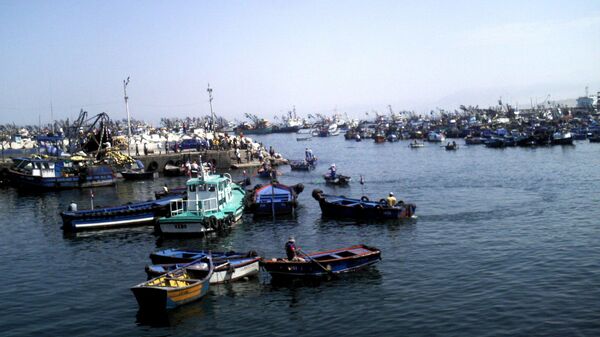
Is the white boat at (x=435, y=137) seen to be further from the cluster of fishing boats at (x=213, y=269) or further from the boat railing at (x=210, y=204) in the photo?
the cluster of fishing boats at (x=213, y=269)

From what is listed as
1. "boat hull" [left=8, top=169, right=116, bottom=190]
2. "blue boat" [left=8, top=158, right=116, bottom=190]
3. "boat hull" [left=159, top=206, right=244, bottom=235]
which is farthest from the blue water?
"blue boat" [left=8, top=158, right=116, bottom=190]

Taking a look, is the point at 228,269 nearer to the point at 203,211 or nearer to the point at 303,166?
the point at 203,211

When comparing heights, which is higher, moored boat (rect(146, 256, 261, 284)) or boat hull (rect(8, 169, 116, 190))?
boat hull (rect(8, 169, 116, 190))

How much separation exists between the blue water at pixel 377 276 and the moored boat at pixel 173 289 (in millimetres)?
573

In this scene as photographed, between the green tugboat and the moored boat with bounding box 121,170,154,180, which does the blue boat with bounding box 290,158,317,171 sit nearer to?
the moored boat with bounding box 121,170,154,180

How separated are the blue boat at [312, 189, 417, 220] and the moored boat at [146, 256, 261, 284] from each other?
16.8m

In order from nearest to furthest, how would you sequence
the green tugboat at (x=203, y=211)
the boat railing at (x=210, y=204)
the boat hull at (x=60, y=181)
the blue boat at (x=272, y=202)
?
1. the green tugboat at (x=203, y=211)
2. the boat railing at (x=210, y=204)
3. the blue boat at (x=272, y=202)
4. the boat hull at (x=60, y=181)

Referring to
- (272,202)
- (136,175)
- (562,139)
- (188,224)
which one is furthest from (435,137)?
(188,224)

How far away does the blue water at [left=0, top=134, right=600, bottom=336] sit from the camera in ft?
78.1

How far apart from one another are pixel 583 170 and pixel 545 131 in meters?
53.0

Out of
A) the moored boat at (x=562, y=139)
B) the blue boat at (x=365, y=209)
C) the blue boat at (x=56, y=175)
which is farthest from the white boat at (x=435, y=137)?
the blue boat at (x=365, y=209)

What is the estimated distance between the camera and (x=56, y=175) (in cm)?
7512

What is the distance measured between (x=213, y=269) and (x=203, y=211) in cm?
1424

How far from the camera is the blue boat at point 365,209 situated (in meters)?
44.3
